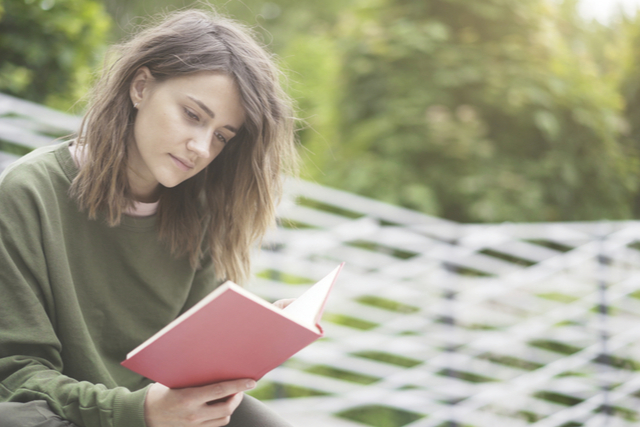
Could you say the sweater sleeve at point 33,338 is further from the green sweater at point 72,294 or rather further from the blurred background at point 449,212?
the blurred background at point 449,212

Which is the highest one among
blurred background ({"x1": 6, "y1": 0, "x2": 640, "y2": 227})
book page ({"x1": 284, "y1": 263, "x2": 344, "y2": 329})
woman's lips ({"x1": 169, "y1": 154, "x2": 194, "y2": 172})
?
blurred background ({"x1": 6, "y1": 0, "x2": 640, "y2": 227})

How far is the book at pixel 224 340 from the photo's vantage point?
2.76 ft

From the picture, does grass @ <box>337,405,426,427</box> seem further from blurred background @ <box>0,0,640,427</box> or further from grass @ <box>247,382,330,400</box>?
grass @ <box>247,382,330,400</box>

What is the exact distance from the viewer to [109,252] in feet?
4.08

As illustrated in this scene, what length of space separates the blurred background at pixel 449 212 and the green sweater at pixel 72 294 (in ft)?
3.52

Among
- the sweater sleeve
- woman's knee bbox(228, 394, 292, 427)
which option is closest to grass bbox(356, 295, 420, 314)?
woman's knee bbox(228, 394, 292, 427)

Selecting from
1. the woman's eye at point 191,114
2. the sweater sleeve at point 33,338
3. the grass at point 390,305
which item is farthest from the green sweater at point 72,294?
the grass at point 390,305

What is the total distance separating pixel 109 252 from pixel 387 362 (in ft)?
6.56

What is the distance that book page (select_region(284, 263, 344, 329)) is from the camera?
37.2 inches

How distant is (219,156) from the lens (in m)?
1.45

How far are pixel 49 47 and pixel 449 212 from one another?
2.25 metres

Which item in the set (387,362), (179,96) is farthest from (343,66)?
(179,96)

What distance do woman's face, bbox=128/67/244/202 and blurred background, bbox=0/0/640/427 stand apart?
1.08m

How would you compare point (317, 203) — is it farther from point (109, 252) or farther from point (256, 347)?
point (256, 347)
